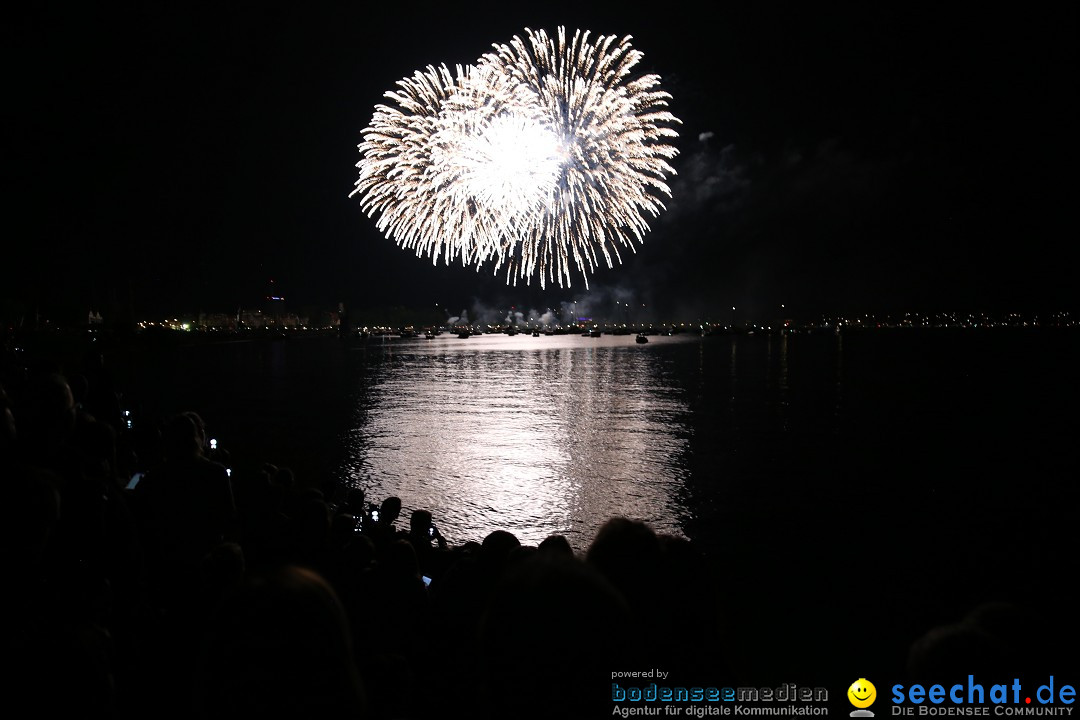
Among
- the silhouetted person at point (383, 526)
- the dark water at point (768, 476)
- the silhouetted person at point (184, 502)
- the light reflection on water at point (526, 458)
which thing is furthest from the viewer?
the light reflection on water at point (526, 458)

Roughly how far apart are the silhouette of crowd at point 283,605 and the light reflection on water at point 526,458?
4304mm

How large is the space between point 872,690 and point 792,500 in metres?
9.64

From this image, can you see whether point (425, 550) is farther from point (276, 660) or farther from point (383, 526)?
point (276, 660)

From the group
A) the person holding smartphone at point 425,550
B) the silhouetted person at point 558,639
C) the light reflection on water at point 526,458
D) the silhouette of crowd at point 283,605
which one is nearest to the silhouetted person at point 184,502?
the silhouette of crowd at point 283,605

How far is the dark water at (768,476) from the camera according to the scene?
7195mm

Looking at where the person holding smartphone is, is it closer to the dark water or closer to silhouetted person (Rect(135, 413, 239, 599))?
silhouetted person (Rect(135, 413, 239, 599))

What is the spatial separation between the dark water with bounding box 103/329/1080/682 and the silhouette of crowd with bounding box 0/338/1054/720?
194cm

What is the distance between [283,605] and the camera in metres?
1.45

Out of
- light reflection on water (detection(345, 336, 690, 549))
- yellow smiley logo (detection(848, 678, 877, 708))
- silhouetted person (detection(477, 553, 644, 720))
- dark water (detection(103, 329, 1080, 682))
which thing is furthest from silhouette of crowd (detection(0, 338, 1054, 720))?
light reflection on water (detection(345, 336, 690, 549))

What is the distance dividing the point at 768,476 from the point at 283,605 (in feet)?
44.2

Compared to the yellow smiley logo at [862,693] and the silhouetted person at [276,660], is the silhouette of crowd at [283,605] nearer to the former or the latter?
the silhouetted person at [276,660]

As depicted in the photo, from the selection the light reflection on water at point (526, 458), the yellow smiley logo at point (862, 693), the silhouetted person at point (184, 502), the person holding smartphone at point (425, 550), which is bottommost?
the light reflection on water at point (526, 458)

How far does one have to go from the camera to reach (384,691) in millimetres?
3135

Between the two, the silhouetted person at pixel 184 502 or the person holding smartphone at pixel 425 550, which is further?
the person holding smartphone at pixel 425 550
